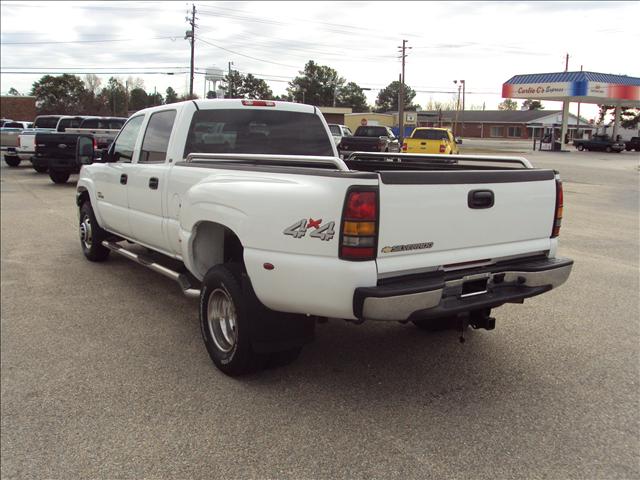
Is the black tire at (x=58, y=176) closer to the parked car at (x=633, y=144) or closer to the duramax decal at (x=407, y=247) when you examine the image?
the duramax decal at (x=407, y=247)

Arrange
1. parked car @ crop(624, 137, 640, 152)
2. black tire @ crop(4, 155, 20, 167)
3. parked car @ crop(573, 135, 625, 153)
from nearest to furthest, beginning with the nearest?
1. black tire @ crop(4, 155, 20, 167)
2. parked car @ crop(624, 137, 640, 152)
3. parked car @ crop(573, 135, 625, 153)

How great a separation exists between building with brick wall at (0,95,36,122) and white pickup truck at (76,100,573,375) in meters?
74.1

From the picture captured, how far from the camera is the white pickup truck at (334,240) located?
325cm

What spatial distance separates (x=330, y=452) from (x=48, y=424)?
1.79m

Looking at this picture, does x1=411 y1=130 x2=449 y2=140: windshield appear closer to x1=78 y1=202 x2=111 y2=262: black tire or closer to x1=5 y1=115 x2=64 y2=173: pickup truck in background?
x1=5 y1=115 x2=64 y2=173: pickup truck in background

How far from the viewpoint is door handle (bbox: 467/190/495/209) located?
11.8ft

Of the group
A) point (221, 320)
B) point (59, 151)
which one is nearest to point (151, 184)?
point (221, 320)

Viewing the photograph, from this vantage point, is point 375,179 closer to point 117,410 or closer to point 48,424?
point 117,410

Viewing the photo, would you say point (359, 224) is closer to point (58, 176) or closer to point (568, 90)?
point (58, 176)

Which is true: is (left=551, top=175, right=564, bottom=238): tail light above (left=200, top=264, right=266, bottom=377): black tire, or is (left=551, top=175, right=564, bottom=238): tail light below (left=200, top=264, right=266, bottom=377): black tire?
above

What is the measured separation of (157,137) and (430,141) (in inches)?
848

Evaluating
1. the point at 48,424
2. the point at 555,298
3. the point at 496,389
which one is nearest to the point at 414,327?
the point at 496,389

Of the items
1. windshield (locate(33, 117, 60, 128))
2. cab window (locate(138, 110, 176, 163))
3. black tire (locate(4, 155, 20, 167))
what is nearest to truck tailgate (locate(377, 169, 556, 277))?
Result: cab window (locate(138, 110, 176, 163))

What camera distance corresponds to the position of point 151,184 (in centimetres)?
531
